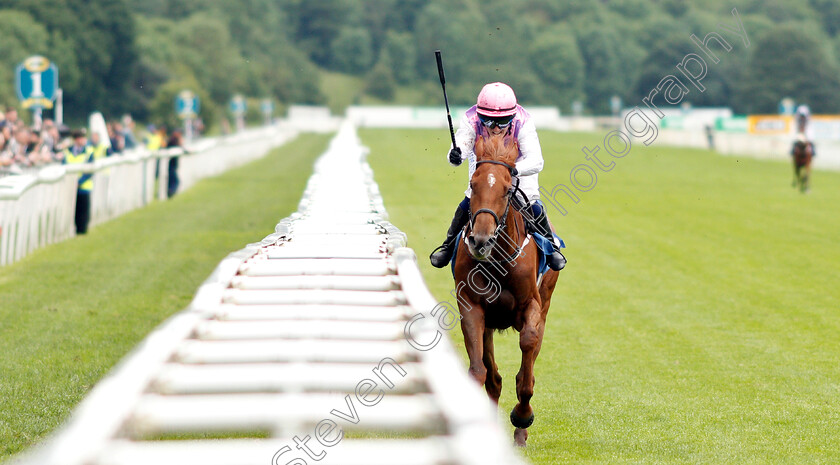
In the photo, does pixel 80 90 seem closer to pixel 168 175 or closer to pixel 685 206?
pixel 168 175

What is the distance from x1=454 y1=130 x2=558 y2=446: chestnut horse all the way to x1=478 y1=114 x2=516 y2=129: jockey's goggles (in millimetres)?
185

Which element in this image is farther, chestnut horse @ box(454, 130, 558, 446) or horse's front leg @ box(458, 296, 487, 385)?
horse's front leg @ box(458, 296, 487, 385)

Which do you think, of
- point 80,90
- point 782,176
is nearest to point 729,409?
point 782,176

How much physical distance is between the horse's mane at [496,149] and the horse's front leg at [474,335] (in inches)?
34.2

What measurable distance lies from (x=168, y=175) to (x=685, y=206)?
11.9 metres

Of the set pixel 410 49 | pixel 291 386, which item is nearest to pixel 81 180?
pixel 291 386

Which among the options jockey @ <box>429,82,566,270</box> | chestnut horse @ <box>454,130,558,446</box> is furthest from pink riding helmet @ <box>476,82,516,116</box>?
chestnut horse @ <box>454,130,558,446</box>

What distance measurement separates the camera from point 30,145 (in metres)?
19.1

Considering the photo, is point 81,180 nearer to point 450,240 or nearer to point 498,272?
point 450,240

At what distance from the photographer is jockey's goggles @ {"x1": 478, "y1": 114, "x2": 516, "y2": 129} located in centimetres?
630

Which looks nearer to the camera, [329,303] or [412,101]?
[329,303]

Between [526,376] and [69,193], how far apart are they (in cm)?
1180

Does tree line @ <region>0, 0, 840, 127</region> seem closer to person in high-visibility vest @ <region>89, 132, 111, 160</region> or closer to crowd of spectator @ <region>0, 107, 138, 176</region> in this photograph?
crowd of spectator @ <region>0, 107, 138, 176</region>

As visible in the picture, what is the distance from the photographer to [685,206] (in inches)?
894
